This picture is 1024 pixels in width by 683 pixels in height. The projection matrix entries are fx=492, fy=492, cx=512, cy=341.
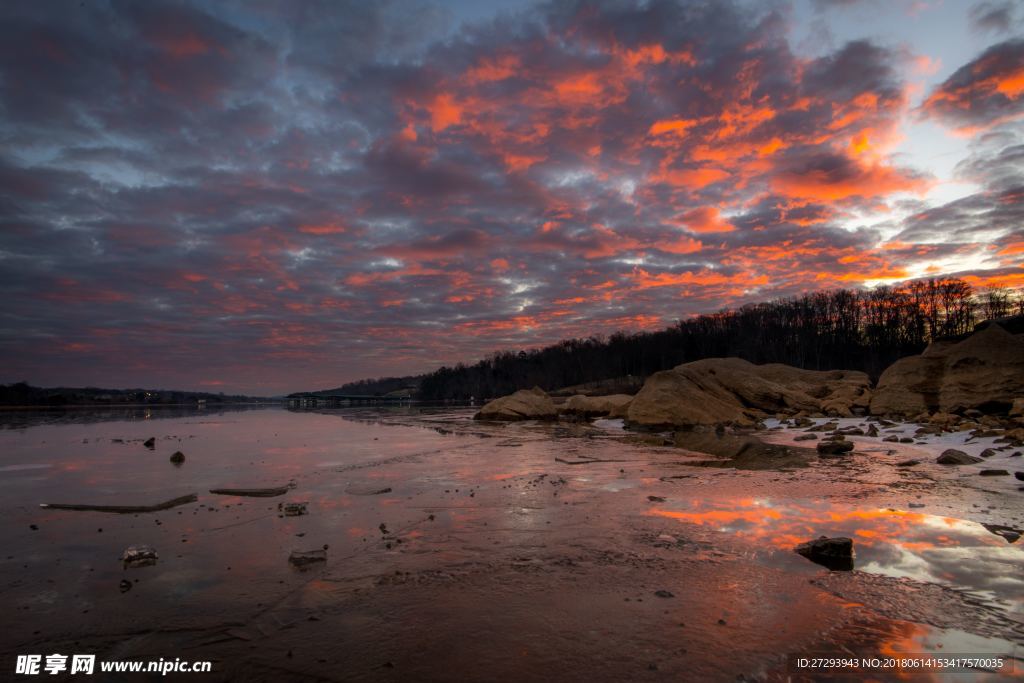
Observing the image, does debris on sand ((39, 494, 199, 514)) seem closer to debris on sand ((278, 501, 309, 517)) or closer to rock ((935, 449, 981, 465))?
debris on sand ((278, 501, 309, 517))

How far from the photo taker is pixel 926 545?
234 inches

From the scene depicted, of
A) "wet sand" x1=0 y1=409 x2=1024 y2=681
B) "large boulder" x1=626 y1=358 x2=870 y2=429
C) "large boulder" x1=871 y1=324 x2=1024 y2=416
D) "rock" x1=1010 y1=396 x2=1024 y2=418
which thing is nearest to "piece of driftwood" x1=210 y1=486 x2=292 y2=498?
"wet sand" x1=0 y1=409 x2=1024 y2=681

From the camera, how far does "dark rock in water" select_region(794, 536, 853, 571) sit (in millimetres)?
5316

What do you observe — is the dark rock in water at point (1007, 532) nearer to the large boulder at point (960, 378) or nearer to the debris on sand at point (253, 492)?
the debris on sand at point (253, 492)

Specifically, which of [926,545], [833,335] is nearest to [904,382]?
[926,545]

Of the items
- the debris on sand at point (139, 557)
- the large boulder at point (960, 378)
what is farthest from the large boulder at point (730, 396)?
the debris on sand at point (139, 557)

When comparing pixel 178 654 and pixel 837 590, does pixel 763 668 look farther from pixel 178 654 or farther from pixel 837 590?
pixel 178 654

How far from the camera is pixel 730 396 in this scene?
27.5 meters

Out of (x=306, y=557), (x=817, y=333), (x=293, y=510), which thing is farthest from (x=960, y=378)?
(x=817, y=333)

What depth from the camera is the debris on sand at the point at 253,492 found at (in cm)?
966

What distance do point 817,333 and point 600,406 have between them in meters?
65.9

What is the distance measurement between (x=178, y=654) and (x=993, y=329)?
94.0 feet

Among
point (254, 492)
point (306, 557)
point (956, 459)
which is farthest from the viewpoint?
point (956, 459)

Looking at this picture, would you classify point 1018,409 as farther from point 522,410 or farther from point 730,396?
point 522,410
